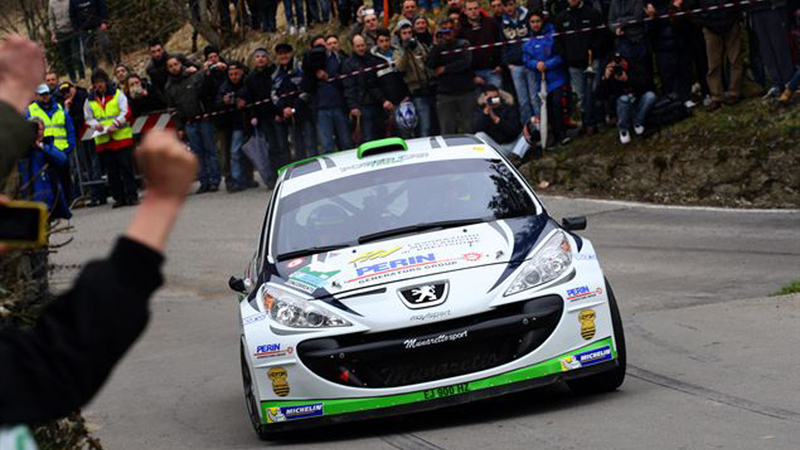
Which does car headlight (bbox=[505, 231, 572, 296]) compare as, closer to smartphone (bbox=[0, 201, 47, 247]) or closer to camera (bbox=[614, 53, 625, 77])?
smartphone (bbox=[0, 201, 47, 247])

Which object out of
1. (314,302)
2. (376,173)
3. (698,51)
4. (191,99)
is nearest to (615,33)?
(698,51)

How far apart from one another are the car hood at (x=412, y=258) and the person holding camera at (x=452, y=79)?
434 inches

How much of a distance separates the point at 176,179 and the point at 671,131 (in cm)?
1667

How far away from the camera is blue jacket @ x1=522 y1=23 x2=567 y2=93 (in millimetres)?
20391

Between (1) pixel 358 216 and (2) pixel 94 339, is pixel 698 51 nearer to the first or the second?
(1) pixel 358 216

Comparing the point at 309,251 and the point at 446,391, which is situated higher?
the point at 309,251

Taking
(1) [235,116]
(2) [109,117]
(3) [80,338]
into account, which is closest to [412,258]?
(3) [80,338]

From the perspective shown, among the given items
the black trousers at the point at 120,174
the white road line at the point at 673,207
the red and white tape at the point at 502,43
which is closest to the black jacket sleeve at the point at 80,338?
the white road line at the point at 673,207

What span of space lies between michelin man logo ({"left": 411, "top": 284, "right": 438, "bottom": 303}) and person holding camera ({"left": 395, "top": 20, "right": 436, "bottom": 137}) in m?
12.4

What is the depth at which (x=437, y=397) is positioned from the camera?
9.09 meters

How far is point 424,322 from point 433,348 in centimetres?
16

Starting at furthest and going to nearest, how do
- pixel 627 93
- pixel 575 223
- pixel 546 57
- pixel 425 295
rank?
pixel 546 57
pixel 627 93
pixel 575 223
pixel 425 295

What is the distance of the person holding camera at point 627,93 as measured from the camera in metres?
19.4

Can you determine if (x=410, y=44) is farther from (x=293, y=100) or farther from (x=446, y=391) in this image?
(x=446, y=391)
